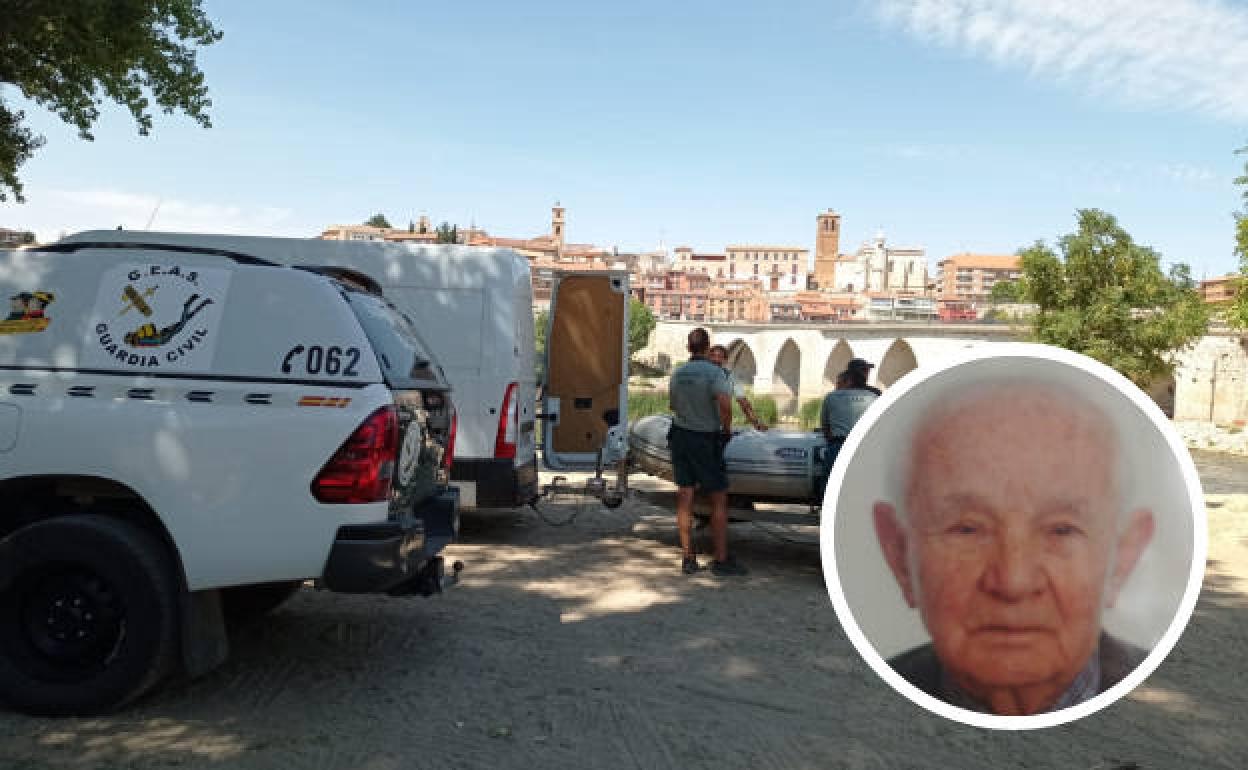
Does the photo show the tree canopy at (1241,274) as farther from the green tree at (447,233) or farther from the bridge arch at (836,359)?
the green tree at (447,233)

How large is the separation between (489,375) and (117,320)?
12.8ft

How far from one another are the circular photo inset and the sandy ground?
1.81 metres

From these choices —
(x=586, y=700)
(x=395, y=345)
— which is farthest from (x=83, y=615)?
(x=586, y=700)

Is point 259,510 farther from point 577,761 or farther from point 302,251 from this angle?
point 302,251

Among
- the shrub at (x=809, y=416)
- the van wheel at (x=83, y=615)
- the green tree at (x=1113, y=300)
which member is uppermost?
the green tree at (x=1113, y=300)

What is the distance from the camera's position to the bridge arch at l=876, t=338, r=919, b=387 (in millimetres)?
53688

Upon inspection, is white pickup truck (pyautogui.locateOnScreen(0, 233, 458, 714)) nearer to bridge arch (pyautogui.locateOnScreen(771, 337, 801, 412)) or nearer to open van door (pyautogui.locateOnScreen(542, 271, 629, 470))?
open van door (pyautogui.locateOnScreen(542, 271, 629, 470))

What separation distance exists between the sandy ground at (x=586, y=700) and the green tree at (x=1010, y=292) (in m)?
9.42

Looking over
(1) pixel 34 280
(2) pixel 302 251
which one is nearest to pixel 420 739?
(1) pixel 34 280

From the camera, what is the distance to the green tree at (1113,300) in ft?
46.2

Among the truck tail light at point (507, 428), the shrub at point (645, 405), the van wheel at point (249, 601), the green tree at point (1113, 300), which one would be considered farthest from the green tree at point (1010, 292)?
the shrub at point (645, 405)

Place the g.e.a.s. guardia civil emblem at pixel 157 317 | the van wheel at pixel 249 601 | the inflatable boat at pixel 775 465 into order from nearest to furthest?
the g.e.a.s. guardia civil emblem at pixel 157 317
the van wheel at pixel 249 601
the inflatable boat at pixel 775 465

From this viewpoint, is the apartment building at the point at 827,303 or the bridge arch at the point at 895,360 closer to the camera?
the bridge arch at the point at 895,360

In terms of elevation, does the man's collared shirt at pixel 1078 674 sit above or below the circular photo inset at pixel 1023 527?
below
